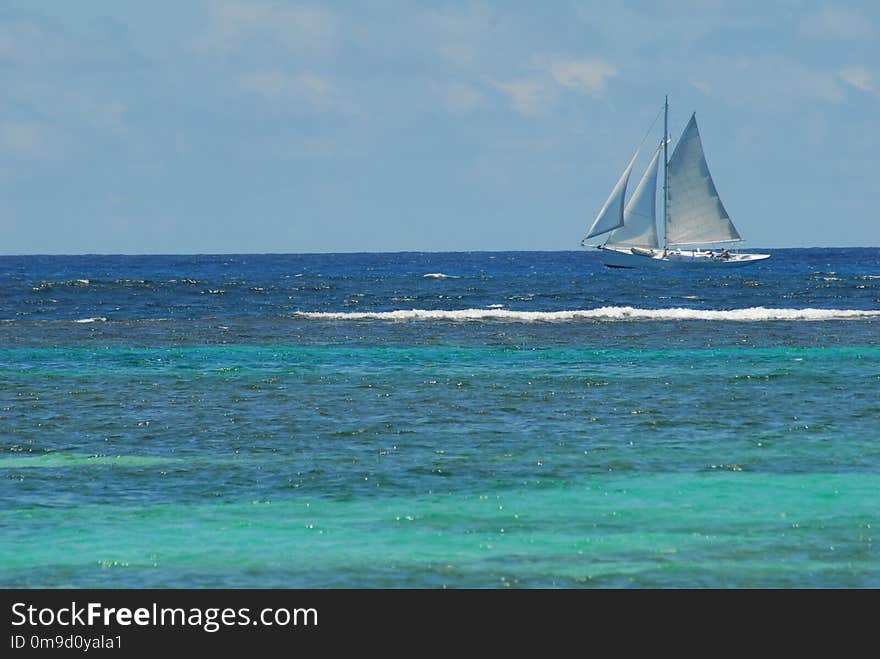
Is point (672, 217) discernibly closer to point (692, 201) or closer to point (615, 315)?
point (692, 201)

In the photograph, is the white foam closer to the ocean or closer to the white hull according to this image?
the ocean

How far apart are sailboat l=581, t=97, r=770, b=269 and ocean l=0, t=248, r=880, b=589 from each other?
53.9 metres

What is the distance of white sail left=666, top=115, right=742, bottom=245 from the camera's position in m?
89.3

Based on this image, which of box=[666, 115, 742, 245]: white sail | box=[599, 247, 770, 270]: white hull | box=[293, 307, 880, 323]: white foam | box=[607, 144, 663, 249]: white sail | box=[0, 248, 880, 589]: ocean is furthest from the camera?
box=[599, 247, 770, 270]: white hull

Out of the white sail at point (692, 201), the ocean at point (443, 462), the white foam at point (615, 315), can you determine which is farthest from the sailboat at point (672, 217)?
the ocean at point (443, 462)

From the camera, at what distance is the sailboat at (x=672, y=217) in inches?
3538

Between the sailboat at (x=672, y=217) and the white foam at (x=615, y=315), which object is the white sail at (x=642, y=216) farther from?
the white foam at (x=615, y=315)

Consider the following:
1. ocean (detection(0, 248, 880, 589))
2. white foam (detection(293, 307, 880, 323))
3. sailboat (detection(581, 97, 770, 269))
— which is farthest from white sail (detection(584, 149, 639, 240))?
ocean (detection(0, 248, 880, 589))

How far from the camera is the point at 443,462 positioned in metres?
16.3

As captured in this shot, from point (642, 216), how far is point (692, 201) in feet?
13.5
